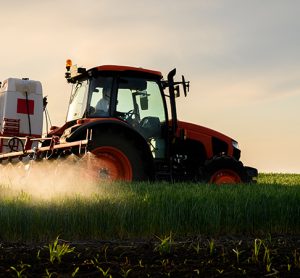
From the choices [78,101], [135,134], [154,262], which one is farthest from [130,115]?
[154,262]

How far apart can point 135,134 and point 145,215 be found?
3.35 metres

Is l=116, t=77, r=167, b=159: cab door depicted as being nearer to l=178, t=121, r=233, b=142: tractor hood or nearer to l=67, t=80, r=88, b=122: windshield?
l=67, t=80, r=88, b=122: windshield

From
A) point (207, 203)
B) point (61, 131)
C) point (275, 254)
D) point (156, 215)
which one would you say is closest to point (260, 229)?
point (207, 203)

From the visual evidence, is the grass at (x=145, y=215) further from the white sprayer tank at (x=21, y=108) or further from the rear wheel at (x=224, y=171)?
the white sprayer tank at (x=21, y=108)

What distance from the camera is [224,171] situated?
11.0m

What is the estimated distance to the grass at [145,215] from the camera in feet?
20.4

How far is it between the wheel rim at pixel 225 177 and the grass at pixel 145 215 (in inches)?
125

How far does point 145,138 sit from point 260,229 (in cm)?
393

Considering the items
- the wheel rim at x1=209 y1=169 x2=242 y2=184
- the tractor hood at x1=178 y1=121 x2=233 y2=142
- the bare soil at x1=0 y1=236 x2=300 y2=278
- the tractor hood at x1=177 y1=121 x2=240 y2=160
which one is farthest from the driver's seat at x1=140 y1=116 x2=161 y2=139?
the bare soil at x1=0 y1=236 x2=300 y2=278

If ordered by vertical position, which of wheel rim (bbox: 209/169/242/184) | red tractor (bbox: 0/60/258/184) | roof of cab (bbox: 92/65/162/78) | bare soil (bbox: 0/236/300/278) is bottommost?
bare soil (bbox: 0/236/300/278)

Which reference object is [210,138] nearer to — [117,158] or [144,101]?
[144,101]

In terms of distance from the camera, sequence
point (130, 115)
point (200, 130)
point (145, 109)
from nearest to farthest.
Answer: point (130, 115)
point (145, 109)
point (200, 130)

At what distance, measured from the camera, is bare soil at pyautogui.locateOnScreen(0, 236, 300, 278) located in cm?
408

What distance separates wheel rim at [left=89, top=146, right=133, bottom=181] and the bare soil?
4402mm
